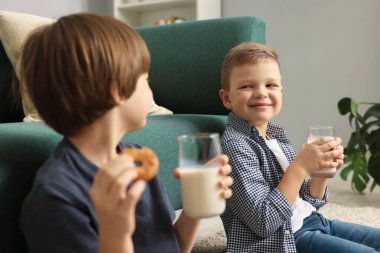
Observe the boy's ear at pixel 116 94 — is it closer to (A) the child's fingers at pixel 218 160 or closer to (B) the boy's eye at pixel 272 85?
(A) the child's fingers at pixel 218 160

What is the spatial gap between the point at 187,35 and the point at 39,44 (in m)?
1.18

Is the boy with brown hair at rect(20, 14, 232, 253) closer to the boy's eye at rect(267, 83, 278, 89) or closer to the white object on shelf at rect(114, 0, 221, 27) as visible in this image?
the boy's eye at rect(267, 83, 278, 89)

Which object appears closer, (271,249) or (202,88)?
(271,249)

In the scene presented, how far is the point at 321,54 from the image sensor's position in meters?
3.03

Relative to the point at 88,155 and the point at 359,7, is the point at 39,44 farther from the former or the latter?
the point at 359,7

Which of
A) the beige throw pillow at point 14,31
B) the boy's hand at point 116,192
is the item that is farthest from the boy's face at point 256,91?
the boy's hand at point 116,192

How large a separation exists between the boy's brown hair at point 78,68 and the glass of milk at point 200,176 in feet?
0.49

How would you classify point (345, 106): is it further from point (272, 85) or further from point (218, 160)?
point (218, 160)

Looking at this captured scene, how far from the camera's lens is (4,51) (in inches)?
70.1

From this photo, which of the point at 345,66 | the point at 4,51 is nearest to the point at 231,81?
the point at 4,51

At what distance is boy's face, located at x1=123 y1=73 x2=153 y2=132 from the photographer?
820 millimetres

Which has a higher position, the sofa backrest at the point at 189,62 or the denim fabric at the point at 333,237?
the sofa backrest at the point at 189,62

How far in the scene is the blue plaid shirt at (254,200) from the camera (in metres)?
1.17

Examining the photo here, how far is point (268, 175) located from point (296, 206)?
16cm
